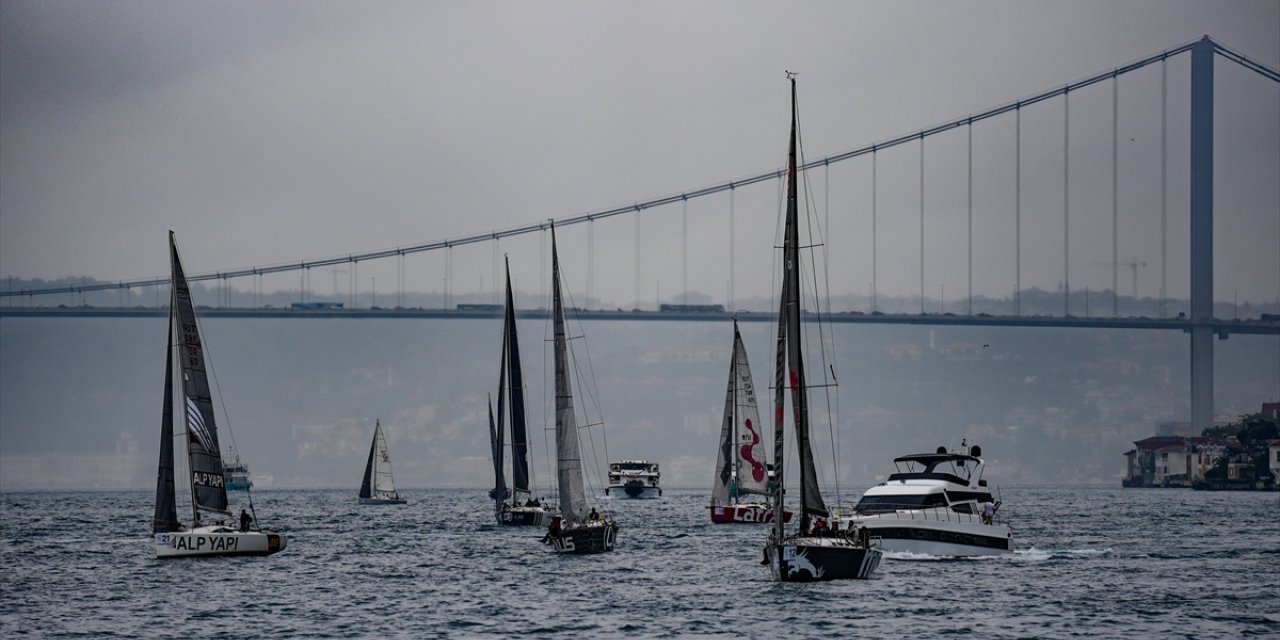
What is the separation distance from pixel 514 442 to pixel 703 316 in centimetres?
6629

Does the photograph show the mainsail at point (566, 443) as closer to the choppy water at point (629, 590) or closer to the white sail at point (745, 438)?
the choppy water at point (629, 590)

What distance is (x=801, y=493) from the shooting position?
38.5 m

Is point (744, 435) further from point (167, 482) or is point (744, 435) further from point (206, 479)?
point (167, 482)

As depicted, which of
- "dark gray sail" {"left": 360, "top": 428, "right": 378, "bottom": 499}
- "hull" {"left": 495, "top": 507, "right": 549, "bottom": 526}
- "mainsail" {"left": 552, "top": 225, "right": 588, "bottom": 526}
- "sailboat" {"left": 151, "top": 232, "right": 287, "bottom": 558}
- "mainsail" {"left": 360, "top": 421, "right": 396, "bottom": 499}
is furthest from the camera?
"mainsail" {"left": 360, "top": 421, "right": 396, "bottom": 499}

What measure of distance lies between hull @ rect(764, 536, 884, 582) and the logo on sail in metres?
16.8

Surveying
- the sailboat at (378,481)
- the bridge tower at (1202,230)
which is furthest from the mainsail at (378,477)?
the bridge tower at (1202,230)

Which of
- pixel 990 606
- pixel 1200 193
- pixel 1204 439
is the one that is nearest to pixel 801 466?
pixel 990 606

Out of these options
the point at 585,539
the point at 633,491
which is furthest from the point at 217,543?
the point at 633,491

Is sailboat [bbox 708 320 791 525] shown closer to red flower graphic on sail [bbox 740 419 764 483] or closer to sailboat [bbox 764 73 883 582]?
red flower graphic on sail [bbox 740 419 764 483]

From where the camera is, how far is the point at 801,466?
127 feet

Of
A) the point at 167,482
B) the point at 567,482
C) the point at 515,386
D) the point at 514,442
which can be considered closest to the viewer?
the point at 167,482

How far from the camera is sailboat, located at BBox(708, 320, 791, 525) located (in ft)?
223

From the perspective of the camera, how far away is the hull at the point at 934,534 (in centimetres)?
4697

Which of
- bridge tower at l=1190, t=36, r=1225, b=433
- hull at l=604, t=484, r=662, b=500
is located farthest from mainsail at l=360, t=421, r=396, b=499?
bridge tower at l=1190, t=36, r=1225, b=433
